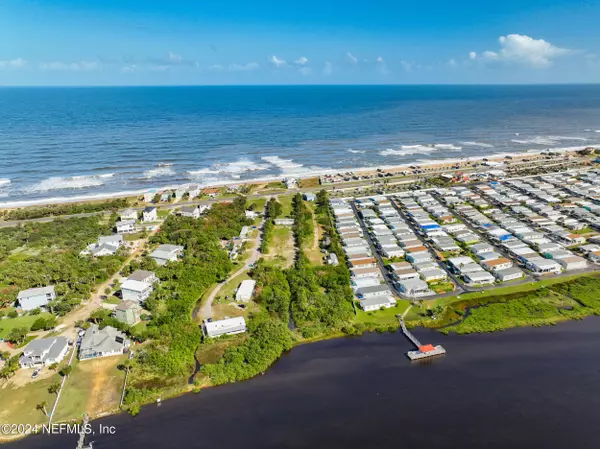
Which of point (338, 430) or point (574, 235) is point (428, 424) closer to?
point (338, 430)

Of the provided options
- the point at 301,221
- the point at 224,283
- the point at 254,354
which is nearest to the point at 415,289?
the point at 254,354

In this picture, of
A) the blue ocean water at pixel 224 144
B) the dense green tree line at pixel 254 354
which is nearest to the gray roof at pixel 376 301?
the dense green tree line at pixel 254 354

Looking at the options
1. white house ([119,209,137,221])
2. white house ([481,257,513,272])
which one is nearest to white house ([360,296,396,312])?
white house ([481,257,513,272])

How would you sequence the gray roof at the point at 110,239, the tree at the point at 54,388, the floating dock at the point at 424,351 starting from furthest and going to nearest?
A: the gray roof at the point at 110,239 → the floating dock at the point at 424,351 → the tree at the point at 54,388

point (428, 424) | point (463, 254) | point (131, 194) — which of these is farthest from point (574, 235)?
point (131, 194)

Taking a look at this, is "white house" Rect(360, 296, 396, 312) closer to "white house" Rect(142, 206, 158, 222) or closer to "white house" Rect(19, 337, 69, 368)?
"white house" Rect(19, 337, 69, 368)

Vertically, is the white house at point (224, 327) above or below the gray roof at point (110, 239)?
below

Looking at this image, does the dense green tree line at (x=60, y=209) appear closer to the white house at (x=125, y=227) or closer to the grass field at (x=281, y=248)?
the white house at (x=125, y=227)
